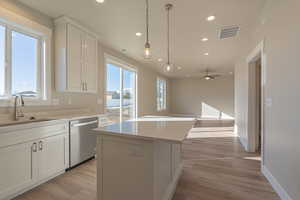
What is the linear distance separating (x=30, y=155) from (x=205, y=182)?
8.33 ft

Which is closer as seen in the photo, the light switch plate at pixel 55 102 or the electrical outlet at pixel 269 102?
the electrical outlet at pixel 269 102

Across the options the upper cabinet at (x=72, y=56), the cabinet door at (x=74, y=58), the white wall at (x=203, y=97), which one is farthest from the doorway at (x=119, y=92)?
the white wall at (x=203, y=97)

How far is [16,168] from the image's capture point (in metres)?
1.90

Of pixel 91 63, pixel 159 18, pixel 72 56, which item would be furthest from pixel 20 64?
pixel 159 18

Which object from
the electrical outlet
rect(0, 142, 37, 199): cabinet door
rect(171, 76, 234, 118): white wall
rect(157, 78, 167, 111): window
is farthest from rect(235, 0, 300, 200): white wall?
rect(171, 76, 234, 118): white wall

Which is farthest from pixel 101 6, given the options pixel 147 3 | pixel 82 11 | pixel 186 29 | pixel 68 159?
pixel 68 159

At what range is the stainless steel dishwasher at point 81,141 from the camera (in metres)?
2.70

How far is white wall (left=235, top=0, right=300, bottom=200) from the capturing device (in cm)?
166

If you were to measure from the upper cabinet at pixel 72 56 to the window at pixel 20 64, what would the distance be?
0.29m

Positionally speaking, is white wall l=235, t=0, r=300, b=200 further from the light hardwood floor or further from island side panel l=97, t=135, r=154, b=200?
island side panel l=97, t=135, r=154, b=200

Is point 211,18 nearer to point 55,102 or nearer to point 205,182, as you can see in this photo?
point 205,182

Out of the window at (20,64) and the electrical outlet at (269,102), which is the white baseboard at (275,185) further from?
the window at (20,64)

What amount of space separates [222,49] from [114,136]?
179 inches

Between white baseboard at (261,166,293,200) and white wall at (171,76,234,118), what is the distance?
8.06 metres
